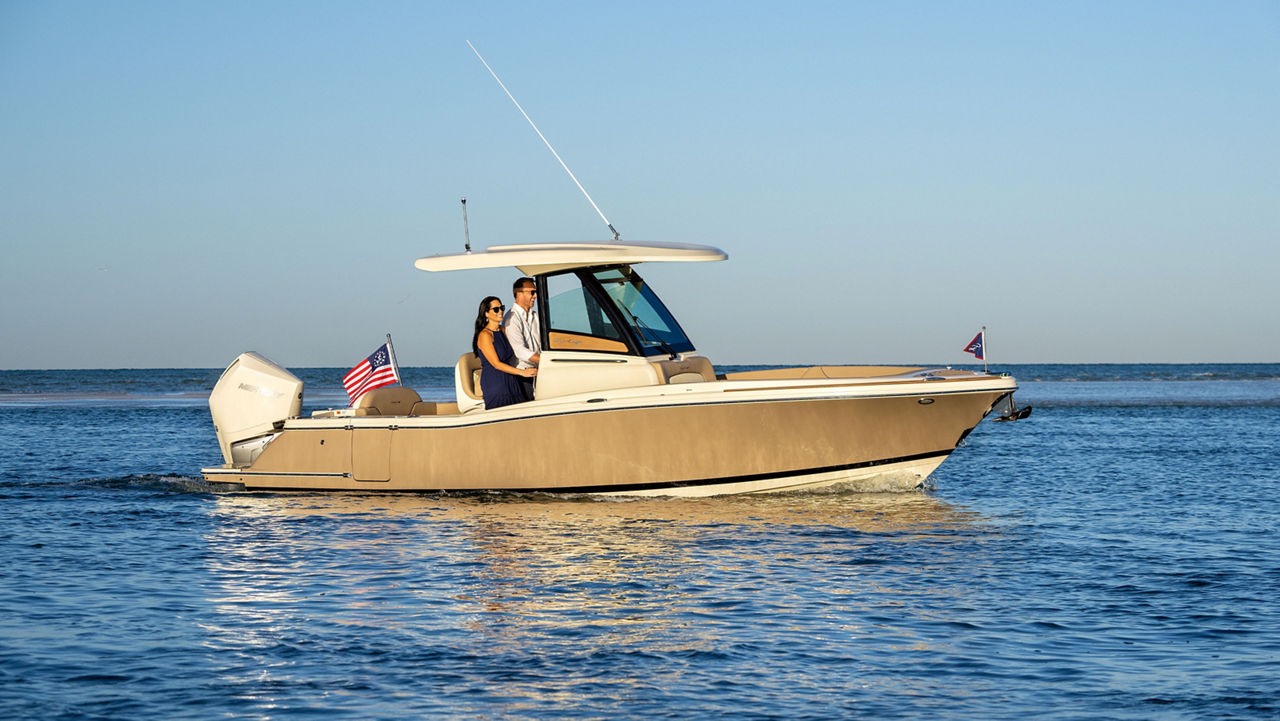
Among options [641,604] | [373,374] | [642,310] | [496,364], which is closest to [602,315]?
[642,310]

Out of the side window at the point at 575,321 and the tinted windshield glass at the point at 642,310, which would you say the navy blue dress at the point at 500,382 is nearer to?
the side window at the point at 575,321

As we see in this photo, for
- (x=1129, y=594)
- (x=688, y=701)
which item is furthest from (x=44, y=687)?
(x=1129, y=594)

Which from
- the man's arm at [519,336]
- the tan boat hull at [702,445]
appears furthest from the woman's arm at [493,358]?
the tan boat hull at [702,445]

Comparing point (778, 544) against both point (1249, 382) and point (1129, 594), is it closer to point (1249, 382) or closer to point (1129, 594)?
point (1129, 594)

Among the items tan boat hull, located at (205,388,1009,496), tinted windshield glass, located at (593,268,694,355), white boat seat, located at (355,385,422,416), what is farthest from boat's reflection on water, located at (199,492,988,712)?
tinted windshield glass, located at (593,268,694,355)

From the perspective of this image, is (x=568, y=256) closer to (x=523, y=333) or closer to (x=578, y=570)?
(x=523, y=333)

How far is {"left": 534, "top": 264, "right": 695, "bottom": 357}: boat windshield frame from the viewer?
12.3 m

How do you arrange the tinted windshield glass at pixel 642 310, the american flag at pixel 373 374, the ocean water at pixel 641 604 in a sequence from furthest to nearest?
the american flag at pixel 373 374
the tinted windshield glass at pixel 642 310
the ocean water at pixel 641 604

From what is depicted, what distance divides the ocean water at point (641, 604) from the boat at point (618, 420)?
0.30 meters

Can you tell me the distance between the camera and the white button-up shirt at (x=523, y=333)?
41.2 feet

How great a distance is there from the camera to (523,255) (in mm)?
12375

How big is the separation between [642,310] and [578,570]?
15.1 feet

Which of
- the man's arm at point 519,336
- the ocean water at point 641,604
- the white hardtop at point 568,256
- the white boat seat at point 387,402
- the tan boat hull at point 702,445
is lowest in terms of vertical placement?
the ocean water at point 641,604

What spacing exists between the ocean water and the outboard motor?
1.90 feet
